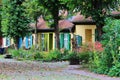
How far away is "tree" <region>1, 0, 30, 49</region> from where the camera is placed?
42.4m

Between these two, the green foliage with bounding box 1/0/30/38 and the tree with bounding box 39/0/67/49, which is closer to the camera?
the tree with bounding box 39/0/67/49

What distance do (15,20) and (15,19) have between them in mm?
116

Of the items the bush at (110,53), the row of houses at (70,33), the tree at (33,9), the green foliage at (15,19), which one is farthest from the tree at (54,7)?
the bush at (110,53)

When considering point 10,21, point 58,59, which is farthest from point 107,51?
point 10,21

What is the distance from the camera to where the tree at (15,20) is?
4238 cm

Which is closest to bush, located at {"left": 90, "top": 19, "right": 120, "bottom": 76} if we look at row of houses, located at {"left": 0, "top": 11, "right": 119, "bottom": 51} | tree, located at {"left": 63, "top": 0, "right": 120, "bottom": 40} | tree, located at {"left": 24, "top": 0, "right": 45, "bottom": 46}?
tree, located at {"left": 63, "top": 0, "right": 120, "bottom": 40}

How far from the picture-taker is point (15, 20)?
4241cm

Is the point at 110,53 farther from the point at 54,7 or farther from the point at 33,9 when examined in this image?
the point at 33,9

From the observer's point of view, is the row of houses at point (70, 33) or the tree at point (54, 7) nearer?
the tree at point (54, 7)

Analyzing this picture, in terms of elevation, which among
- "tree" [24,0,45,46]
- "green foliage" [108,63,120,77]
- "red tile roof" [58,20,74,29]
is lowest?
"green foliage" [108,63,120,77]

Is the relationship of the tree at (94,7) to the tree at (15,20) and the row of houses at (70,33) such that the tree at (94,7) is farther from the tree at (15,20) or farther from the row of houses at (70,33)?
the tree at (15,20)

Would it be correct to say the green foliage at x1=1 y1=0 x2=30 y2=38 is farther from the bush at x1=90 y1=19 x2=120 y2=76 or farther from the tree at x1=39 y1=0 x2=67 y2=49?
the bush at x1=90 y1=19 x2=120 y2=76

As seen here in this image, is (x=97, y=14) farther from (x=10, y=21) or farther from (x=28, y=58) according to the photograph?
(x=10, y=21)

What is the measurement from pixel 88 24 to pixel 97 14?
11707 mm
